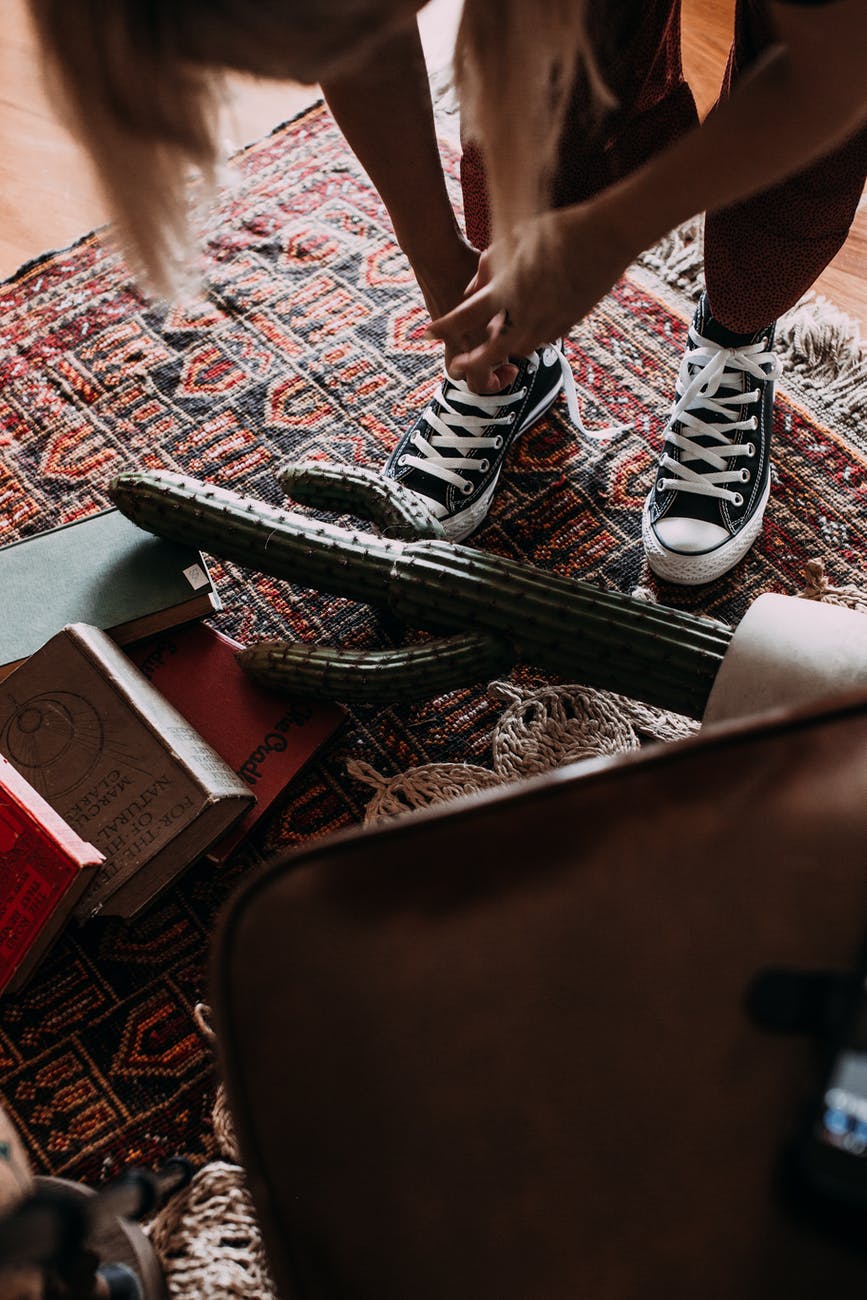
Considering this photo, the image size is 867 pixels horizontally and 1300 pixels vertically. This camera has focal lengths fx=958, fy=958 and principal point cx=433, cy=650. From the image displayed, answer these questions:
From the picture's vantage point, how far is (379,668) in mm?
866

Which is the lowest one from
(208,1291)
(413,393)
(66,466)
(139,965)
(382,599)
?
(208,1291)

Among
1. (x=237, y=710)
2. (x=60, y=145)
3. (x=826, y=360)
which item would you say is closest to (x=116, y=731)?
(x=237, y=710)

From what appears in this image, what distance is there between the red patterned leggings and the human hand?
8.2 inches

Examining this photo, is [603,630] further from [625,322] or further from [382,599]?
[625,322]

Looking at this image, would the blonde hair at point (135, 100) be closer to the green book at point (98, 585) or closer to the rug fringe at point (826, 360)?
the green book at point (98, 585)

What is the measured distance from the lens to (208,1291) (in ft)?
2.32

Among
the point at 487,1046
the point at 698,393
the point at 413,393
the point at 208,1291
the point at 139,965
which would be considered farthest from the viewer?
the point at 413,393

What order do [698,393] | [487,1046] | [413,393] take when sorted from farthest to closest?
[413,393]
[698,393]
[487,1046]

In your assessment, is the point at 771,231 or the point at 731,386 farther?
the point at 731,386

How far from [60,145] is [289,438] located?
2.12ft

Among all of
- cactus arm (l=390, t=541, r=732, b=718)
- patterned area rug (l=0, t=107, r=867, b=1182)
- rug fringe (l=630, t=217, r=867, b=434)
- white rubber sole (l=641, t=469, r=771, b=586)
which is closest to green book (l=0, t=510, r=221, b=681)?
patterned area rug (l=0, t=107, r=867, b=1182)

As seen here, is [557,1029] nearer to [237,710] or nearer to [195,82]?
[195,82]

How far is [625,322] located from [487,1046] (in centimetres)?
102

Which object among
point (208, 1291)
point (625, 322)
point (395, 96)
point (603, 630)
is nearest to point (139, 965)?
point (208, 1291)
